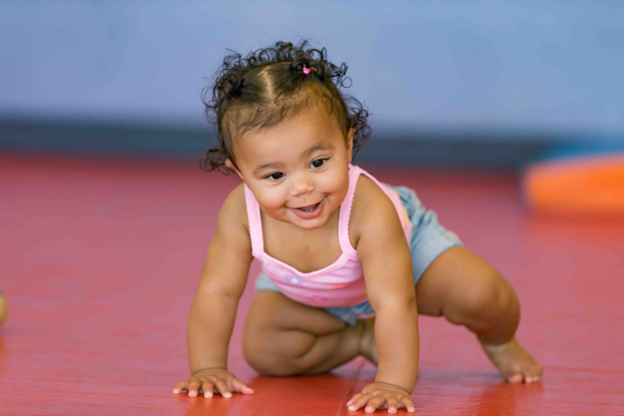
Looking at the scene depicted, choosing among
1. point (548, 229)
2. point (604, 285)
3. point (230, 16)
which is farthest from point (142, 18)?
point (604, 285)

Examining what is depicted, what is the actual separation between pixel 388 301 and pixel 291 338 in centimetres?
24

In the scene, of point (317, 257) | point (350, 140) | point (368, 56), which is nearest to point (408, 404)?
point (317, 257)

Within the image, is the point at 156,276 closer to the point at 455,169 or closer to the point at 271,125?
the point at 271,125

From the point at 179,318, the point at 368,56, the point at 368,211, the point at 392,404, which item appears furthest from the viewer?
the point at 368,56

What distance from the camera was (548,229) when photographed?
8.59 feet

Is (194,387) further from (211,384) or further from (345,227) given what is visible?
(345,227)

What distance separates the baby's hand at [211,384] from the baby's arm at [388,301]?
0.53 feet

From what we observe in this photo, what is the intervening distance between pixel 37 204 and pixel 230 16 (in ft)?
6.17

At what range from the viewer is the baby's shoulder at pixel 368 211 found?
1.01 meters

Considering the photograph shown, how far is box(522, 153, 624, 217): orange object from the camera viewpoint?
2.84 metres

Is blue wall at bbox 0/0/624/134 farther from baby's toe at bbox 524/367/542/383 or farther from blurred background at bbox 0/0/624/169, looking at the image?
baby's toe at bbox 524/367/542/383

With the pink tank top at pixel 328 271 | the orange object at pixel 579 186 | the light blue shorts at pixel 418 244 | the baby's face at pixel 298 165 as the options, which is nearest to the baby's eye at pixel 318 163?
the baby's face at pixel 298 165

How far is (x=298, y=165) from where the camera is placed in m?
0.92

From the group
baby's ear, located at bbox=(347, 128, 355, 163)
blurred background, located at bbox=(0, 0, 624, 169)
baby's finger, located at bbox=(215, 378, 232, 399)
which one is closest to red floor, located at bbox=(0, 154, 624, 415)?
baby's finger, located at bbox=(215, 378, 232, 399)
